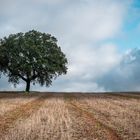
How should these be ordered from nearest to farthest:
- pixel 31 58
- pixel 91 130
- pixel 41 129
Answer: pixel 91 130 < pixel 41 129 < pixel 31 58

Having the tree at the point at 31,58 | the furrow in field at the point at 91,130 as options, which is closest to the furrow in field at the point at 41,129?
the furrow in field at the point at 91,130

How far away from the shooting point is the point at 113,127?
2005 centimetres

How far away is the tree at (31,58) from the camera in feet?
295

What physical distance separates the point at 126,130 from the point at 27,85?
246 ft

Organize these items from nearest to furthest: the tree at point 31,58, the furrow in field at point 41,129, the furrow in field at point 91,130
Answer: the furrow in field at point 91,130
the furrow in field at point 41,129
the tree at point 31,58

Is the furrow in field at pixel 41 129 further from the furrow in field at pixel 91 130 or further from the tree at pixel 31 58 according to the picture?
the tree at pixel 31 58

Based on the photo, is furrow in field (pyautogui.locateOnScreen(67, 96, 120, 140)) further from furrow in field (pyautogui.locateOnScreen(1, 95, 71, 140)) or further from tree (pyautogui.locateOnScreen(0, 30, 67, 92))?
tree (pyautogui.locateOnScreen(0, 30, 67, 92))

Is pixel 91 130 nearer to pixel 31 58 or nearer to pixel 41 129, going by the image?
pixel 41 129

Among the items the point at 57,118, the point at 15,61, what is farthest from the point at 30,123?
the point at 15,61

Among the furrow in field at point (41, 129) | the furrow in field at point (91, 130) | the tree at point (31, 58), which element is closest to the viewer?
the furrow in field at point (91, 130)

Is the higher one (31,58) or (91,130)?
(31,58)

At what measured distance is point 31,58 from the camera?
90.5m

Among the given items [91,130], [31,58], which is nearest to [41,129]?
[91,130]

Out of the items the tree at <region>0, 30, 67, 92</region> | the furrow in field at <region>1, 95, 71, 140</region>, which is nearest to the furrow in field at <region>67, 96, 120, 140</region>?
the furrow in field at <region>1, 95, 71, 140</region>
